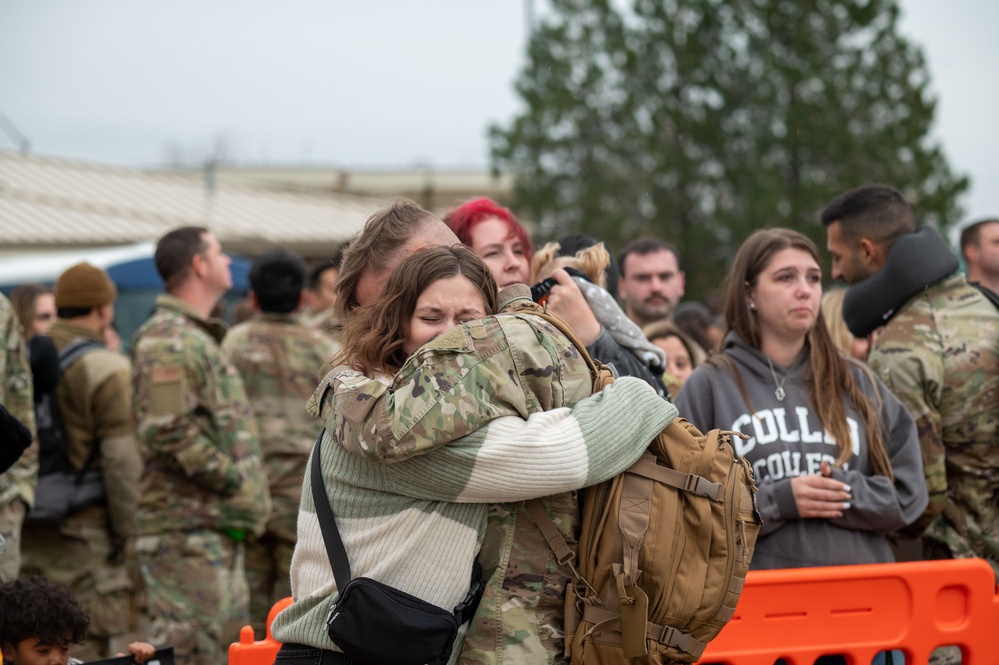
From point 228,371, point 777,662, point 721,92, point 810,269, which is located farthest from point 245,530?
point 721,92

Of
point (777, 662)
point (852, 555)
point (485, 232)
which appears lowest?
point (777, 662)

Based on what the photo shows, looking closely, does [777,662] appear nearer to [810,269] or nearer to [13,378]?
[810,269]

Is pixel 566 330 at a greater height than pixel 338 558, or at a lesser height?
greater

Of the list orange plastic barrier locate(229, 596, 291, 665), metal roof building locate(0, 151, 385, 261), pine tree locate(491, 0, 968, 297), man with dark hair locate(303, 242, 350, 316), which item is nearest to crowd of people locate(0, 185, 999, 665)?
orange plastic barrier locate(229, 596, 291, 665)

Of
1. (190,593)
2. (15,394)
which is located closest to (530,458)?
(15,394)

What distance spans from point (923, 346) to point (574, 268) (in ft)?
5.38

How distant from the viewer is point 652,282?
19.1ft

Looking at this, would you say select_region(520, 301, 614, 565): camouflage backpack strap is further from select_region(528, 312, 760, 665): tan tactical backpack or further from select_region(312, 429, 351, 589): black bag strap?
select_region(312, 429, 351, 589): black bag strap

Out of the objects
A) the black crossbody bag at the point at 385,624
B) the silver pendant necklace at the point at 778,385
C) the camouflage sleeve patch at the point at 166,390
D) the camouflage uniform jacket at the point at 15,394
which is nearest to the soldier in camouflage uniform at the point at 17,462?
the camouflage uniform jacket at the point at 15,394

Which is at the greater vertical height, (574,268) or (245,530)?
(574,268)

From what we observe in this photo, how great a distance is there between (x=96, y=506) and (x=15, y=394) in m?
1.40

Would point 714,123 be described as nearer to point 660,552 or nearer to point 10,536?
point 10,536

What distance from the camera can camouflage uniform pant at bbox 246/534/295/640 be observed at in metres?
5.82

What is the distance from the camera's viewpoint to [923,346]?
4055 mm
